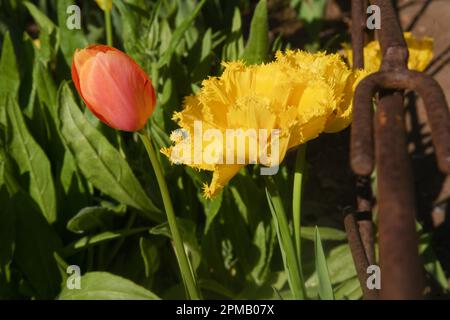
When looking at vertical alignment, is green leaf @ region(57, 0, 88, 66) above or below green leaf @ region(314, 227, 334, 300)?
above

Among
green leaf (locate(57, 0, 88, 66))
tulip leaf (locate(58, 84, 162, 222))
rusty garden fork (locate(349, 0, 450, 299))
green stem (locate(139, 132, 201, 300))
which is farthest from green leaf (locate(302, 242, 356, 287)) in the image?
rusty garden fork (locate(349, 0, 450, 299))

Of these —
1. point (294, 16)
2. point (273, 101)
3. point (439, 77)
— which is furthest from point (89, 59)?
point (294, 16)

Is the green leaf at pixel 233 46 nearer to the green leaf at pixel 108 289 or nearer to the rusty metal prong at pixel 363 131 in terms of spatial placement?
the green leaf at pixel 108 289

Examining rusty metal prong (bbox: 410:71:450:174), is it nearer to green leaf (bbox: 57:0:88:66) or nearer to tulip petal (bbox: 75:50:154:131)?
tulip petal (bbox: 75:50:154:131)

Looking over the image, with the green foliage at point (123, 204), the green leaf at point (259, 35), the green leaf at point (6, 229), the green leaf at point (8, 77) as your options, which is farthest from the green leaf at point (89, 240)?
the green leaf at point (259, 35)
